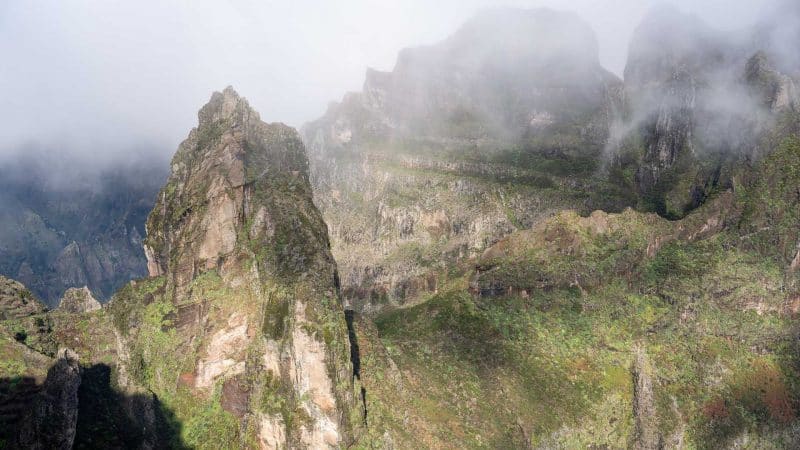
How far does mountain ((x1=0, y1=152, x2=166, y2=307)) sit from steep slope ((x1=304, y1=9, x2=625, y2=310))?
30159 mm

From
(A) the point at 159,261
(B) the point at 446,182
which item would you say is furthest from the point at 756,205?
(A) the point at 159,261

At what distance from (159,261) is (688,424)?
48.0 m

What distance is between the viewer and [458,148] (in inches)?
4097

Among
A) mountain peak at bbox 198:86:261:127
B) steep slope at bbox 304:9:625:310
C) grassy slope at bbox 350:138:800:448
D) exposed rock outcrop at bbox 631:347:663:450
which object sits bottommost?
exposed rock outcrop at bbox 631:347:663:450

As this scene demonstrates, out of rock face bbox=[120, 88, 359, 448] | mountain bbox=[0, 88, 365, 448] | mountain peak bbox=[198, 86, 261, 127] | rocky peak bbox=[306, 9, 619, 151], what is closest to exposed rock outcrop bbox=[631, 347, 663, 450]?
mountain bbox=[0, 88, 365, 448]

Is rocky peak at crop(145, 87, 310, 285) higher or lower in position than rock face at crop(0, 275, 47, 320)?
higher

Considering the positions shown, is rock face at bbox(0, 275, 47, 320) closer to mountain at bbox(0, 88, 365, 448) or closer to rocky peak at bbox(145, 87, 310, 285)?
mountain at bbox(0, 88, 365, 448)

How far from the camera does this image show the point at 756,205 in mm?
72375

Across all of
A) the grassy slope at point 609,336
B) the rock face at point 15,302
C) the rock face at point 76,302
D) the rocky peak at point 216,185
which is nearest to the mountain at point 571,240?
the grassy slope at point 609,336

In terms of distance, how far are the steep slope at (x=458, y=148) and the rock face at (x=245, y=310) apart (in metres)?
46.8

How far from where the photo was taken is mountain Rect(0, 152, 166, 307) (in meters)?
92.0

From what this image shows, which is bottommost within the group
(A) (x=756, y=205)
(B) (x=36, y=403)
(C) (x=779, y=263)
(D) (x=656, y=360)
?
(D) (x=656, y=360)

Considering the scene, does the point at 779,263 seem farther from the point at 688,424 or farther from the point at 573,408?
the point at 573,408

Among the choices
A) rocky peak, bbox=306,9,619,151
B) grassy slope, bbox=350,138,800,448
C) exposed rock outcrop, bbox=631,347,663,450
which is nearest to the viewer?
A: grassy slope, bbox=350,138,800,448
